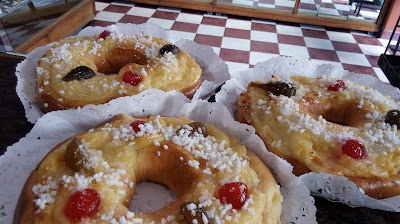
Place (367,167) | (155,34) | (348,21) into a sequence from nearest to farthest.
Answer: (367,167) < (155,34) < (348,21)

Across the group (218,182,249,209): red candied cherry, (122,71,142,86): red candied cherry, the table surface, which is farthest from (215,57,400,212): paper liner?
(122,71,142,86): red candied cherry

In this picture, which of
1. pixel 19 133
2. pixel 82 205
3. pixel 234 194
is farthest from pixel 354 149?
pixel 19 133

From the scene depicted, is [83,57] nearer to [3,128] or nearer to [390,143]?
[3,128]

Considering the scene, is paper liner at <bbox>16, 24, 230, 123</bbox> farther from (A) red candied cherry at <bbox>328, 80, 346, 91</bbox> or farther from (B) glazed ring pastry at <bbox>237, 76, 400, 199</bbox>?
(A) red candied cherry at <bbox>328, 80, 346, 91</bbox>

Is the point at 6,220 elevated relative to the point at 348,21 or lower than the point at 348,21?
elevated

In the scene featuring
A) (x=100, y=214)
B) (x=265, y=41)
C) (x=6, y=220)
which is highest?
(x=100, y=214)

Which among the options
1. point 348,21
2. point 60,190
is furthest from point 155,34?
point 348,21

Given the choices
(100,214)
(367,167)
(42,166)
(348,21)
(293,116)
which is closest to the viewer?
(100,214)

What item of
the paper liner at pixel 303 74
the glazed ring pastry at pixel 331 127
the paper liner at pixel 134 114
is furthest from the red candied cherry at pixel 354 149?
the paper liner at pixel 134 114
